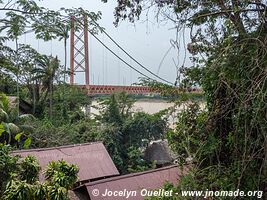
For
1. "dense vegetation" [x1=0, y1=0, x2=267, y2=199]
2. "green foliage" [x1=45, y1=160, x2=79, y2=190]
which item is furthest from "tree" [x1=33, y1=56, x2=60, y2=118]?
"dense vegetation" [x1=0, y1=0, x2=267, y2=199]

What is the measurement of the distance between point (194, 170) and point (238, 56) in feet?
2.70

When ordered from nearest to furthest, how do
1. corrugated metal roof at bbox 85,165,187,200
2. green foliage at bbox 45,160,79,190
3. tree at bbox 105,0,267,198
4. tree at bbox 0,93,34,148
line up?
tree at bbox 105,0,267,198 → corrugated metal roof at bbox 85,165,187,200 → green foliage at bbox 45,160,79,190 → tree at bbox 0,93,34,148

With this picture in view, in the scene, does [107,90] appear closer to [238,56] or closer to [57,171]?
[57,171]

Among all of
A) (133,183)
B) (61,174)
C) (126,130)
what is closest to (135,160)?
(126,130)

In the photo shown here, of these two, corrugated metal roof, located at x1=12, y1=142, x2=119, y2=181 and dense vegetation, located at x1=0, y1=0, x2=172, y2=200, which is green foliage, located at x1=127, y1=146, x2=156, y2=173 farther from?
corrugated metal roof, located at x1=12, y1=142, x2=119, y2=181

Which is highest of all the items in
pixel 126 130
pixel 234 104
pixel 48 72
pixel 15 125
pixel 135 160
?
pixel 48 72

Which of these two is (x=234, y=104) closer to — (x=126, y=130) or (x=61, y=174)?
(x=61, y=174)

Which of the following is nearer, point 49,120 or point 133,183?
point 133,183

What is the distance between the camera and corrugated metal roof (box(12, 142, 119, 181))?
5.12 m

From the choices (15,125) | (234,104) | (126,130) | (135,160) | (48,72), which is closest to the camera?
(234,104)

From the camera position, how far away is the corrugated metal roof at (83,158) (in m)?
5.12

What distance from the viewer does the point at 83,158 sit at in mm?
5422

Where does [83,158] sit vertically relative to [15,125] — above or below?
below

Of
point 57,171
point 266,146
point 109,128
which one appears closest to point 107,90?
point 109,128
